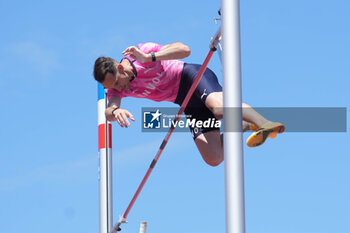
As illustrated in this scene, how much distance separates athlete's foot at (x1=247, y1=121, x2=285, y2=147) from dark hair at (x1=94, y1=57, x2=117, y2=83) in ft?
5.96

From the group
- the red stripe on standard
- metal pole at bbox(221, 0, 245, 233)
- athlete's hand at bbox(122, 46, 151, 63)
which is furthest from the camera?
the red stripe on standard

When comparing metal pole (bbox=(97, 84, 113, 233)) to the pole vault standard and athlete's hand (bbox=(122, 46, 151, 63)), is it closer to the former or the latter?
the pole vault standard

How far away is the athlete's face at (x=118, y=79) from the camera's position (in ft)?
17.5

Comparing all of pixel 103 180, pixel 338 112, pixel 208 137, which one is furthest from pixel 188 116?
pixel 338 112

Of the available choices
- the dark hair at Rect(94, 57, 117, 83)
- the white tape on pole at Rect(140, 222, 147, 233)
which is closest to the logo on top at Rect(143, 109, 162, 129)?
the dark hair at Rect(94, 57, 117, 83)

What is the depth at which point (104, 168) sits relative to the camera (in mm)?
6668

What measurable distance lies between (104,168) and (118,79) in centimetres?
166

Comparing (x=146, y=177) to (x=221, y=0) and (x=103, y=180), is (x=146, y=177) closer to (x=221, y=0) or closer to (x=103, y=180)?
(x=103, y=180)

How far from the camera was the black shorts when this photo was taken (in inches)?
220

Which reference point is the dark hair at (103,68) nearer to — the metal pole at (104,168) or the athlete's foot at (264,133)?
the metal pole at (104,168)

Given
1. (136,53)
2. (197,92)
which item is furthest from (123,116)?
(197,92)

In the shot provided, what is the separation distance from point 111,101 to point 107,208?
1676 mm

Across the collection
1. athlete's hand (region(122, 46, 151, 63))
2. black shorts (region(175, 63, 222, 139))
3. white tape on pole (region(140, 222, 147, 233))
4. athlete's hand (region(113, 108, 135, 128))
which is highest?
athlete's hand (region(122, 46, 151, 63))

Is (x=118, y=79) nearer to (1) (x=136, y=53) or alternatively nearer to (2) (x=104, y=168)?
(1) (x=136, y=53)
